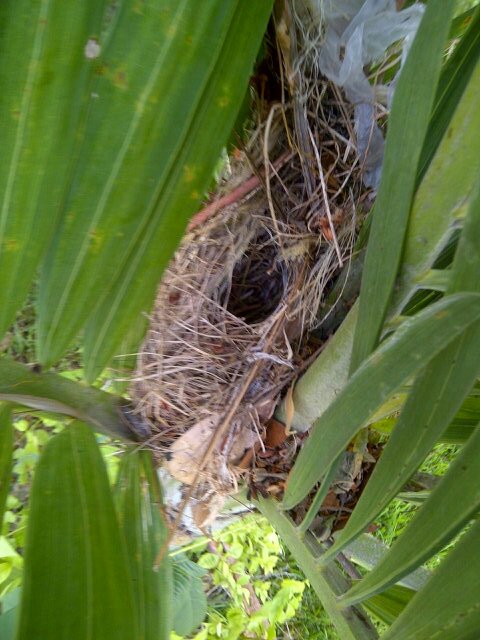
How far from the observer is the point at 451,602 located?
295 mm

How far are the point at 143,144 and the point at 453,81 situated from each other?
0.24m

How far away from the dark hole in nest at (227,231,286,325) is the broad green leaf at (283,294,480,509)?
34 centimetres

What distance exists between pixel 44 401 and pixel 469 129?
40cm

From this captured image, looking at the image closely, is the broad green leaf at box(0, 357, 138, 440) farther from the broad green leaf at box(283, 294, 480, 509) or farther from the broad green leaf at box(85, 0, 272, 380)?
the broad green leaf at box(283, 294, 480, 509)

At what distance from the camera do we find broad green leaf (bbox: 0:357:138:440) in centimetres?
46

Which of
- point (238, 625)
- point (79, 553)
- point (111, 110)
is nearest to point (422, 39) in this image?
point (111, 110)

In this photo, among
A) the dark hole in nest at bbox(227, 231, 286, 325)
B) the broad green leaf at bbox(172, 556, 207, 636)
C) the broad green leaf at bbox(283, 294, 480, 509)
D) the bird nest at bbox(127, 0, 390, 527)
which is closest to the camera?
the broad green leaf at bbox(283, 294, 480, 509)

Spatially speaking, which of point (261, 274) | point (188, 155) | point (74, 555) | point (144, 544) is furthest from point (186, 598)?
point (188, 155)

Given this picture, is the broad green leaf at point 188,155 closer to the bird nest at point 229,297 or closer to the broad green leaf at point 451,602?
the bird nest at point 229,297

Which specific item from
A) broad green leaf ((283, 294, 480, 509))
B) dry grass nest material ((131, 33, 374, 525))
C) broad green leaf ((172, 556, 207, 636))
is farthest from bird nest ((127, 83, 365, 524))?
broad green leaf ((172, 556, 207, 636))

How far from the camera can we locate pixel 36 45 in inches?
13.5

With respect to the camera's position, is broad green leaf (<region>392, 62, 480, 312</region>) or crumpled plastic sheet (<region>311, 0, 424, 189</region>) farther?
crumpled plastic sheet (<region>311, 0, 424, 189</region>)

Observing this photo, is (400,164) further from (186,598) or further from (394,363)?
(186,598)

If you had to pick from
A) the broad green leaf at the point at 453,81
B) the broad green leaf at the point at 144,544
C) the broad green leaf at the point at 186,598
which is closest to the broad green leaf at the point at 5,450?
the broad green leaf at the point at 144,544
